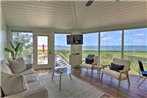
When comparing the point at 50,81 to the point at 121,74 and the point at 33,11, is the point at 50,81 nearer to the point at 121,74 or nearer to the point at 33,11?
the point at 121,74

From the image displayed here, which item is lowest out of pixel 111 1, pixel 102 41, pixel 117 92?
pixel 117 92

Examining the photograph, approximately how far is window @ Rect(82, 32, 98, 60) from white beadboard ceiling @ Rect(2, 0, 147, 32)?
583 millimetres

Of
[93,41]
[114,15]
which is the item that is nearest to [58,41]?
[93,41]

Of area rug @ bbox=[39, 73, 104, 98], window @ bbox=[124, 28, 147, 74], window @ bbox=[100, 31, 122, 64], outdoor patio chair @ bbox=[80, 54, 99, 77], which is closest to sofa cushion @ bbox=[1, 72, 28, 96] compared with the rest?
area rug @ bbox=[39, 73, 104, 98]

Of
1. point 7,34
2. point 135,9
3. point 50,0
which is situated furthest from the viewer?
point 7,34

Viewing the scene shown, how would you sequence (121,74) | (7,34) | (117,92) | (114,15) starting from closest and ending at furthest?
(117,92)
(121,74)
(114,15)
(7,34)

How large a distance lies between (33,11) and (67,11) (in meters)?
1.50

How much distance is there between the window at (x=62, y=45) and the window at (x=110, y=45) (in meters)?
2.17

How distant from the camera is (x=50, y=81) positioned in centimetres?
482

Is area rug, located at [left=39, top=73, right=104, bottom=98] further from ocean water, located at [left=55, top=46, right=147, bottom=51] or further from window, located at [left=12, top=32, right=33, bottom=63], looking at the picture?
window, located at [left=12, top=32, right=33, bottom=63]

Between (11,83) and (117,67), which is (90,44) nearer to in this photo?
(117,67)

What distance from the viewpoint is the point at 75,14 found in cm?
630

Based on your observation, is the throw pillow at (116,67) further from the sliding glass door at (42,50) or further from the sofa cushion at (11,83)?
the sliding glass door at (42,50)

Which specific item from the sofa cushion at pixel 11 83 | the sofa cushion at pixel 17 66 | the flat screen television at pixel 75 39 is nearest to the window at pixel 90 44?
the flat screen television at pixel 75 39
